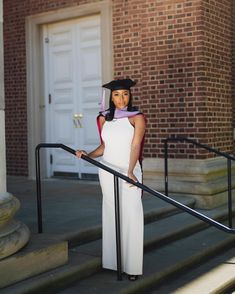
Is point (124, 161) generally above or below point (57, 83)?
below

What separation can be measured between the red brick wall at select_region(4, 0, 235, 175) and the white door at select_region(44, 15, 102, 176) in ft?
2.16

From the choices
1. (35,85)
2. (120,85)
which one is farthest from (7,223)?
(35,85)

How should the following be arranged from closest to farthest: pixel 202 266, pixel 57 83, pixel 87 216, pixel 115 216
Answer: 1. pixel 115 216
2. pixel 202 266
3. pixel 87 216
4. pixel 57 83

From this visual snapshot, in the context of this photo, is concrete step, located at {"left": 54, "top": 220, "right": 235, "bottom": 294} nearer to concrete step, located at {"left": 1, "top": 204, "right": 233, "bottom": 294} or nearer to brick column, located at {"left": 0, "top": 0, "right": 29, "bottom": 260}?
concrete step, located at {"left": 1, "top": 204, "right": 233, "bottom": 294}

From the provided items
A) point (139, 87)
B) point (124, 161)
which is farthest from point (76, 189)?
point (124, 161)

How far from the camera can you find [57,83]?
9.08 m

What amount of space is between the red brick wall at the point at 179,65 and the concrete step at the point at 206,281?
2.38 m

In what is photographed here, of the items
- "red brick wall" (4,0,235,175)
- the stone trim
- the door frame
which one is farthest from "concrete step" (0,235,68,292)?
the door frame

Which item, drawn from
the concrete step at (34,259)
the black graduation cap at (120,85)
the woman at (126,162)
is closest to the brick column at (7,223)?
the concrete step at (34,259)

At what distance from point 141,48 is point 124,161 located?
3829 mm

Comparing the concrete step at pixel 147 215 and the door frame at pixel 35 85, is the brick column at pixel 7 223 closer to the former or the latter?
the concrete step at pixel 147 215

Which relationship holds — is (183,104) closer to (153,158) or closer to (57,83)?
(153,158)

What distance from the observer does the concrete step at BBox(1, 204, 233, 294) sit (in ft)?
12.7

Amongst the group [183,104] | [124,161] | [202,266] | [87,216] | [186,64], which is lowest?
[202,266]
